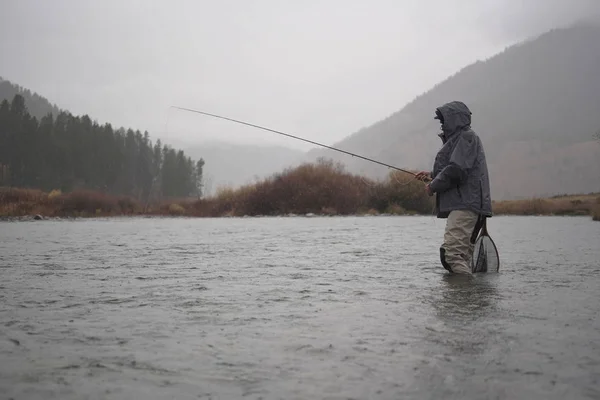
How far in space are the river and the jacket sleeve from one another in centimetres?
110

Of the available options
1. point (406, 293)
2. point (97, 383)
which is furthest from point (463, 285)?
point (97, 383)

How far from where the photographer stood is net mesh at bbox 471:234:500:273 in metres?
7.05

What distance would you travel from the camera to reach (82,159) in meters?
68.7

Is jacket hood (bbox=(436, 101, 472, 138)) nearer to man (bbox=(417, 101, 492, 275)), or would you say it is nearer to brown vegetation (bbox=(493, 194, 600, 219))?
man (bbox=(417, 101, 492, 275))

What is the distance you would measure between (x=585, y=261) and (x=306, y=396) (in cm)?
715

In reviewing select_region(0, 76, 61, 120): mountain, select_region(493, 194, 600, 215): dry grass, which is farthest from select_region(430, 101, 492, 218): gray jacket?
select_region(0, 76, 61, 120): mountain

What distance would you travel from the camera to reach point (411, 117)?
18338cm

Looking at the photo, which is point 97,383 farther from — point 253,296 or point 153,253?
point 153,253

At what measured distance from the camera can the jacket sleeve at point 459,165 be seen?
21.3 feet

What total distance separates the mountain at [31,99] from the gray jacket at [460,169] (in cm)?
13848

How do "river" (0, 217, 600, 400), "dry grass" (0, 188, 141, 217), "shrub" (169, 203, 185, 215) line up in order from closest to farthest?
"river" (0, 217, 600, 400) < "dry grass" (0, 188, 141, 217) < "shrub" (169, 203, 185, 215)

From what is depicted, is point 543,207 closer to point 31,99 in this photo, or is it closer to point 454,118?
point 454,118

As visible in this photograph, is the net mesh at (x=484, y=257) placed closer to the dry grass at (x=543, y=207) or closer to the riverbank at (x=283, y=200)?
the riverbank at (x=283, y=200)

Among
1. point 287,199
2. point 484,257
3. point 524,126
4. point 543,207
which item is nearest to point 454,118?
point 484,257
